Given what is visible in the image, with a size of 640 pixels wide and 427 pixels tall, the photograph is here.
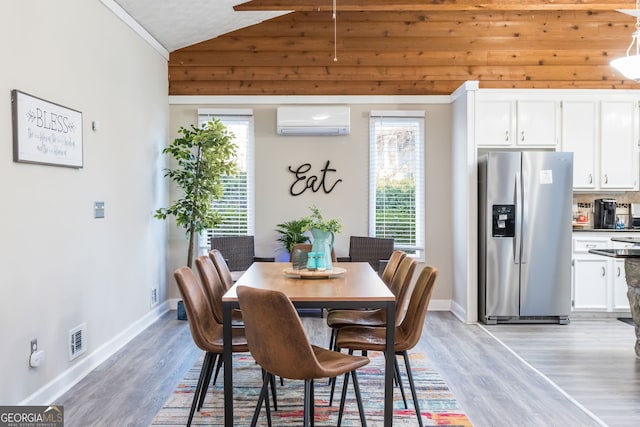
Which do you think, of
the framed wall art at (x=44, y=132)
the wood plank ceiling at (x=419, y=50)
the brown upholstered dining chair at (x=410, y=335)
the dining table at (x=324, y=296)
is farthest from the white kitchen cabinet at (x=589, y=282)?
the framed wall art at (x=44, y=132)

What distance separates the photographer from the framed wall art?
2.74m

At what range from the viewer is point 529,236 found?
4.93 m

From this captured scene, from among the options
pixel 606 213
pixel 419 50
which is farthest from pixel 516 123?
pixel 606 213

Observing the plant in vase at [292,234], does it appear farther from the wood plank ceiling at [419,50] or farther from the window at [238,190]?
the wood plank ceiling at [419,50]

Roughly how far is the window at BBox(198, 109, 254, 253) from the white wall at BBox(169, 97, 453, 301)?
0.32ft

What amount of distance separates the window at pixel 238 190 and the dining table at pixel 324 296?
→ 267cm

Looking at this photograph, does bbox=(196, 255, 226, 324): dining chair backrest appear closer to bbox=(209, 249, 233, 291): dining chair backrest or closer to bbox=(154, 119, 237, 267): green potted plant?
bbox=(209, 249, 233, 291): dining chair backrest

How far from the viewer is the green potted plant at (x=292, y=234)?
5.38m

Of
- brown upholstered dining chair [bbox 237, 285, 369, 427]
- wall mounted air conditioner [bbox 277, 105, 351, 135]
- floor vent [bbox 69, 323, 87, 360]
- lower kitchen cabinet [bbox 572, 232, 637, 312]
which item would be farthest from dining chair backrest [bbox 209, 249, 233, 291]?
lower kitchen cabinet [bbox 572, 232, 637, 312]

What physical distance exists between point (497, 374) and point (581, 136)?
316 cm

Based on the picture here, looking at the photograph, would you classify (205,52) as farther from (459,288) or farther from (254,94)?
Answer: (459,288)

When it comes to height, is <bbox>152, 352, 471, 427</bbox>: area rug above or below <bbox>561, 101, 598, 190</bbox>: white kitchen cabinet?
below

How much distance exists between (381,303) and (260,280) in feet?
2.98

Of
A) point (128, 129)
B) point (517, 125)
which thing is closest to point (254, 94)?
point (128, 129)
